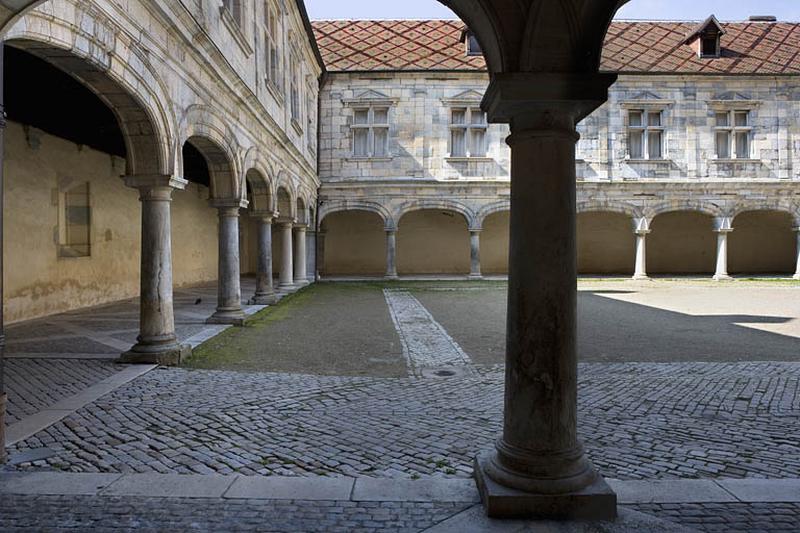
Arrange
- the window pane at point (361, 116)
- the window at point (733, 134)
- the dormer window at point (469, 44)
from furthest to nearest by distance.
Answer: the dormer window at point (469, 44) → the window at point (733, 134) → the window pane at point (361, 116)

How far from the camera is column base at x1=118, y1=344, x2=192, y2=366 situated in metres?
5.80

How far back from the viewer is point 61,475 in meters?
2.97

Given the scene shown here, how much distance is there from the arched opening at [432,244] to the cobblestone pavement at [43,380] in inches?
672

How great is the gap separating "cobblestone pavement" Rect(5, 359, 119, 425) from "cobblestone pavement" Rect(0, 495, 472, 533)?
1701 mm

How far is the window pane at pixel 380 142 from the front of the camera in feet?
62.4

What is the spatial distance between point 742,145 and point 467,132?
10.4 meters

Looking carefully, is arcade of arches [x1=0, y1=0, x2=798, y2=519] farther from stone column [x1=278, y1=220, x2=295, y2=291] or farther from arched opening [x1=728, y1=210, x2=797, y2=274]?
arched opening [x1=728, y1=210, x2=797, y2=274]

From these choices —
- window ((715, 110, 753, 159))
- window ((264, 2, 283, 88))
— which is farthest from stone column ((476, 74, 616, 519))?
window ((715, 110, 753, 159))

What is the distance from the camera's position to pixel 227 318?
28.4 ft

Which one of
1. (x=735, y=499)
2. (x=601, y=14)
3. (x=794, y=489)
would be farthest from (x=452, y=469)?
(x=601, y=14)

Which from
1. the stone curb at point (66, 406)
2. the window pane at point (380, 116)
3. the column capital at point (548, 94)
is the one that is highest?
the window pane at point (380, 116)

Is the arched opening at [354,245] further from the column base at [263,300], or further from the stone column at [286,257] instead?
the column base at [263,300]

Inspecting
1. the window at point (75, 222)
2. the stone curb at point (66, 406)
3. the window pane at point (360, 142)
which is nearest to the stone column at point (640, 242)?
the window pane at point (360, 142)

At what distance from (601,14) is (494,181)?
55.2ft
